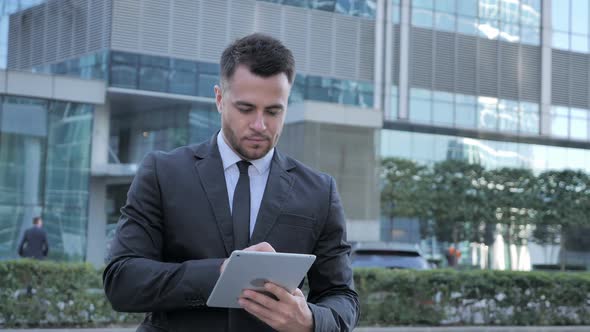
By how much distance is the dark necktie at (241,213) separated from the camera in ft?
9.00

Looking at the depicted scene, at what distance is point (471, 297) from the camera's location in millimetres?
13875

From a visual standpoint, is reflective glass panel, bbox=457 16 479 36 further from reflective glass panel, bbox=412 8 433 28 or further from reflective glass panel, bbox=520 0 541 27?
reflective glass panel, bbox=520 0 541 27

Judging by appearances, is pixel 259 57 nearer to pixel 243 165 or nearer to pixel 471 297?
pixel 243 165

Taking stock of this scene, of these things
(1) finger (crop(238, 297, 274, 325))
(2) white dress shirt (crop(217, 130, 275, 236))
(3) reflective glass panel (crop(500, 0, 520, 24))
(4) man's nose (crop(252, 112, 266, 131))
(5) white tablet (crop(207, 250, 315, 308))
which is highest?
(3) reflective glass panel (crop(500, 0, 520, 24))

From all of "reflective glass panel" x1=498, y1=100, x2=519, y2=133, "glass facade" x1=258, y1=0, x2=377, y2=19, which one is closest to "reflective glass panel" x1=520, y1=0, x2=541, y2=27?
"reflective glass panel" x1=498, y1=100, x2=519, y2=133

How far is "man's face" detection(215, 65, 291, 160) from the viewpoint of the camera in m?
Result: 2.77

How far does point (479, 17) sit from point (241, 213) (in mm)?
46677

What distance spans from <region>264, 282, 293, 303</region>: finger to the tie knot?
0.47m

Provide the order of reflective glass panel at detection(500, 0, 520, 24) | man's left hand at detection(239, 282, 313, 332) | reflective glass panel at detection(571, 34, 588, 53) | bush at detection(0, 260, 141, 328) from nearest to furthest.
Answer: man's left hand at detection(239, 282, 313, 332) → bush at detection(0, 260, 141, 328) → reflective glass panel at detection(500, 0, 520, 24) → reflective glass panel at detection(571, 34, 588, 53)

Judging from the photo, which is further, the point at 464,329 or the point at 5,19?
the point at 5,19

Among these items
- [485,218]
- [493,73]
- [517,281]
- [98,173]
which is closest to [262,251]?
[517,281]

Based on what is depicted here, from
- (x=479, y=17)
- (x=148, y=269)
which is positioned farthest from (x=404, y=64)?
(x=148, y=269)

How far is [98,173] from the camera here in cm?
3569

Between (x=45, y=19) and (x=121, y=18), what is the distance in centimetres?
270
